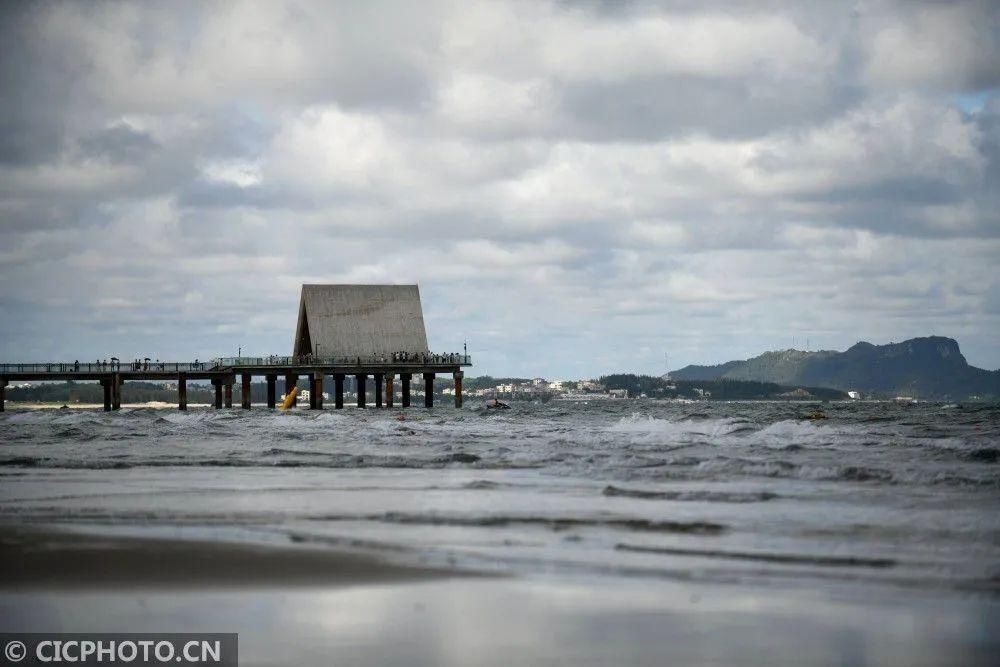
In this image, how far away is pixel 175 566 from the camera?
1166 centimetres

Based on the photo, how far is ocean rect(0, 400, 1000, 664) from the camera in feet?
34.2

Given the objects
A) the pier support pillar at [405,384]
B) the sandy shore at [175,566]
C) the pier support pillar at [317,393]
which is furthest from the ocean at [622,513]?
the pier support pillar at [405,384]

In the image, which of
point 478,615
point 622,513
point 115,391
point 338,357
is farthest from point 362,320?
point 478,615

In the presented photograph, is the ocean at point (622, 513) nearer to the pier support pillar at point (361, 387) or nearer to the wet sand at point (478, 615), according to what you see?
the wet sand at point (478, 615)

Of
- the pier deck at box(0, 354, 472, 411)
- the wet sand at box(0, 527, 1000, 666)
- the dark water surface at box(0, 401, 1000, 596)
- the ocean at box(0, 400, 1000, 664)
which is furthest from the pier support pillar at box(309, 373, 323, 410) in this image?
the wet sand at box(0, 527, 1000, 666)

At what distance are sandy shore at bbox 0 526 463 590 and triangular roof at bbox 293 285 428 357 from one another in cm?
8537

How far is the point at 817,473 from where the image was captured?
22734mm

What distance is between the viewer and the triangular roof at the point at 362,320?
99.4 meters

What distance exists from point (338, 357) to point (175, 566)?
87.6 meters

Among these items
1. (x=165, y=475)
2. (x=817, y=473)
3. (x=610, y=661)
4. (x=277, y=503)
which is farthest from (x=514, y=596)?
(x=165, y=475)

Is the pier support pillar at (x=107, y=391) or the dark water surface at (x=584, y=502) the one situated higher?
the pier support pillar at (x=107, y=391)

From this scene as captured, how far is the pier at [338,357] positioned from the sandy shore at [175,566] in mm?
82101

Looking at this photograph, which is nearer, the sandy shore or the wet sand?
the wet sand

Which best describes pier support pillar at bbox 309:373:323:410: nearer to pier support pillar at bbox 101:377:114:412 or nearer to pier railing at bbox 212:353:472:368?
pier railing at bbox 212:353:472:368
